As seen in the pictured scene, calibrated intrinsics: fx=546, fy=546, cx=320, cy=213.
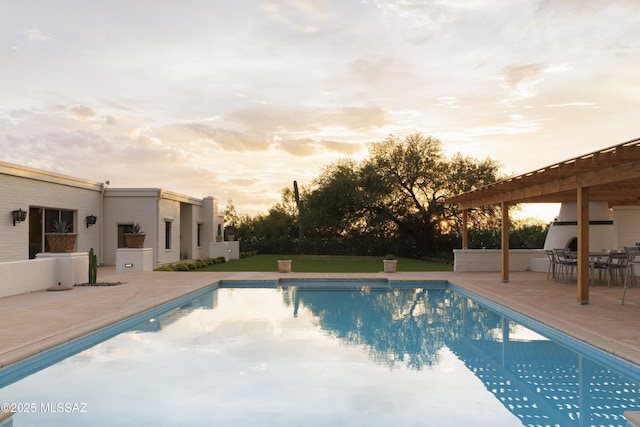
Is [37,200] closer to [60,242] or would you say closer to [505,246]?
[60,242]

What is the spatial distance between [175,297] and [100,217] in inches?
438

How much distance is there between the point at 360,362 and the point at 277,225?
27.9 meters

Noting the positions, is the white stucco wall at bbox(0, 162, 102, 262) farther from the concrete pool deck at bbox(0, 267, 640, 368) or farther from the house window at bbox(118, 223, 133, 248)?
the concrete pool deck at bbox(0, 267, 640, 368)

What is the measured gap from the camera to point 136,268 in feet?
58.4

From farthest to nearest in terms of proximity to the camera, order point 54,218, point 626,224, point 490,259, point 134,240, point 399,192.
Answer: point 399,192 → point 490,259 → point 54,218 → point 134,240 → point 626,224

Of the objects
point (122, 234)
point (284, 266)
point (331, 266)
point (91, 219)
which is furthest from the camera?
point (331, 266)

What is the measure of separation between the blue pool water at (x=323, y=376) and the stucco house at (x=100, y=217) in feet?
19.4

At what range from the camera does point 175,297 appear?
1146 cm

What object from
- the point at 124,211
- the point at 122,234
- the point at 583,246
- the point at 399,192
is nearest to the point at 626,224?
the point at 583,246

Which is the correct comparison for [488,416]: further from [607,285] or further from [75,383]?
[607,285]

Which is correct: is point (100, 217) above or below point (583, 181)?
below

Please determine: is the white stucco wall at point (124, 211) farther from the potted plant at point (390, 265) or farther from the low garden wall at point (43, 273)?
the potted plant at point (390, 265)

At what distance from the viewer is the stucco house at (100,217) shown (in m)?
15.6

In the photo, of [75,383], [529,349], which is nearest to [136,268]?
[75,383]
